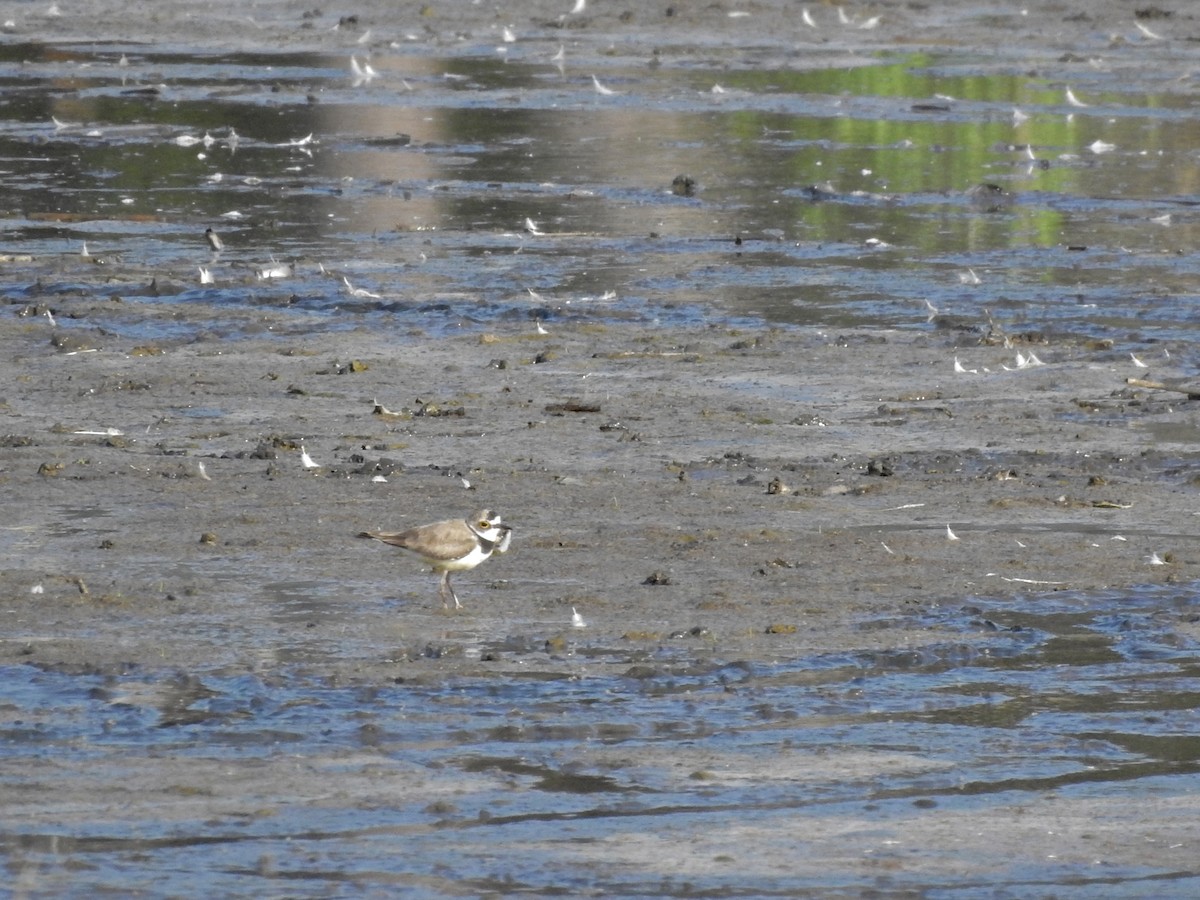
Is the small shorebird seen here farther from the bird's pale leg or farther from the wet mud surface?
Result: the wet mud surface

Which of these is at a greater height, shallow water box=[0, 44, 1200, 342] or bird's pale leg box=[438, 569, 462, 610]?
shallow water box=[0, 44, 1200, 342]

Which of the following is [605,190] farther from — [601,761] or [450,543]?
[601,761]

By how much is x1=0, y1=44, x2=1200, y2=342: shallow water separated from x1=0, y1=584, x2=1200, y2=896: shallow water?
545 centimetres

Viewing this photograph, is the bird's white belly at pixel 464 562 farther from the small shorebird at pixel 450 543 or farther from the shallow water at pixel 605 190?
the shallow water at pixel 605 190

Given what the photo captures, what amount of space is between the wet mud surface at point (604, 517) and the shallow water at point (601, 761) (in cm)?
2

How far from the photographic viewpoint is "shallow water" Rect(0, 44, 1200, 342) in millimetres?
13148

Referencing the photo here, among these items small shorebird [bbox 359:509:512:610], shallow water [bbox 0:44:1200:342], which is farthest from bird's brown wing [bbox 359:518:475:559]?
shallow water [bbox 0:44:1200:342]

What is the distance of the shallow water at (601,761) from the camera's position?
5.55m

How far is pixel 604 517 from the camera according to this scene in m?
8.64

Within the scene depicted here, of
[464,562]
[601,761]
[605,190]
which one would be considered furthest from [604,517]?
[605,190]

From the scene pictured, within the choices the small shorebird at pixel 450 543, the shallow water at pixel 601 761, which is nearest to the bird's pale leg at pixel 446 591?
the small shorebird at pixel 450 543

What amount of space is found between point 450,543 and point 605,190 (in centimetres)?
971

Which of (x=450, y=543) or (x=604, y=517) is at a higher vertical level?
(x=450, y=543)

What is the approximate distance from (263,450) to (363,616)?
7.05 ft
